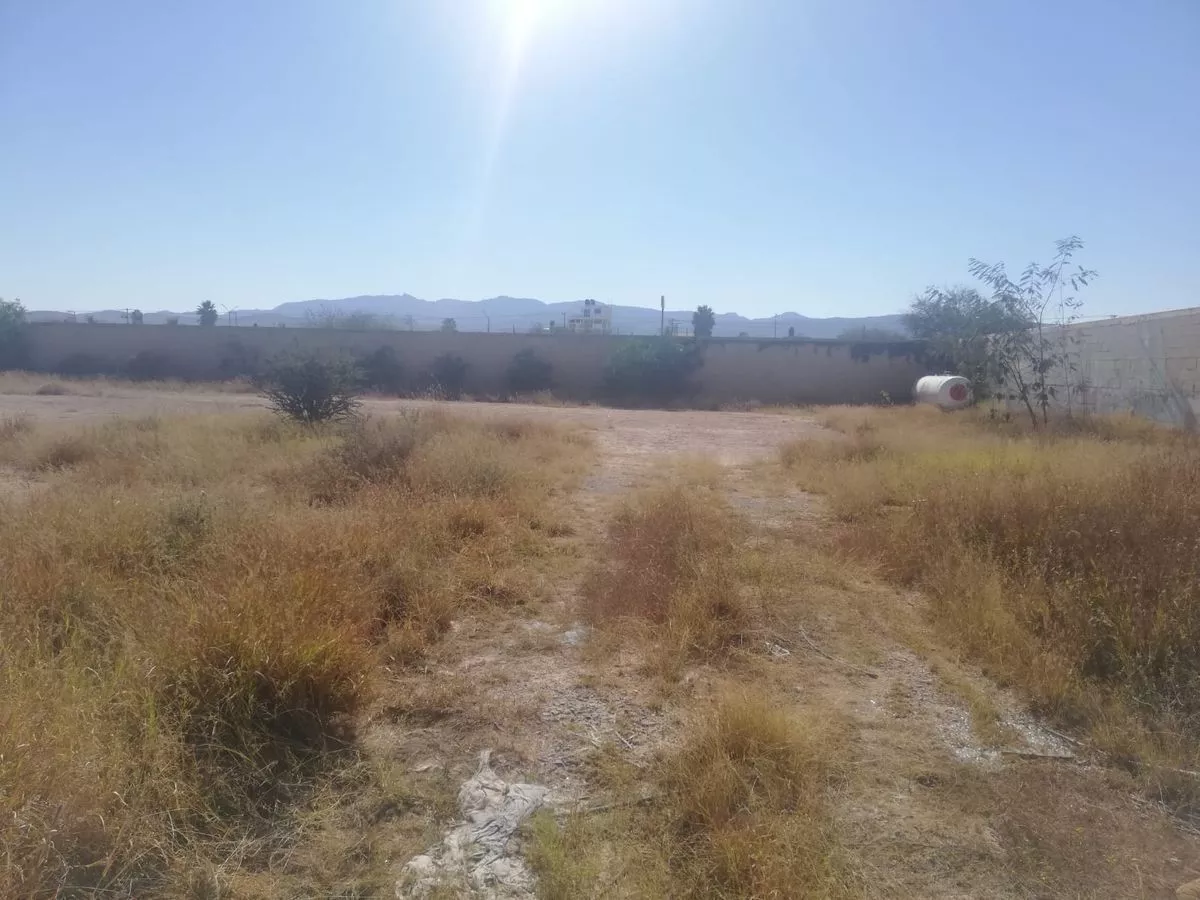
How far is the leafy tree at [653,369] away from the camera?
27656mm

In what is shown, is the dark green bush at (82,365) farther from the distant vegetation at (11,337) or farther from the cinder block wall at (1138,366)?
the cinder block wall at (1138,366)

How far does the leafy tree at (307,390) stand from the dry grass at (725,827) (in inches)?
432

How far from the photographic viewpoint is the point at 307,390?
13.1 metres

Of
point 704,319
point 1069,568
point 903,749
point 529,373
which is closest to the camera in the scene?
point 903,749

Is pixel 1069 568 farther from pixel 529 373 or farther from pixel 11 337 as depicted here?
pixel 11 337

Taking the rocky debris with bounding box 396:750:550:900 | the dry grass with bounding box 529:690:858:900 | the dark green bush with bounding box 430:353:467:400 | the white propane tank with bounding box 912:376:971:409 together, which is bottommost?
the rocky debris with bounding box 396:750:550:900

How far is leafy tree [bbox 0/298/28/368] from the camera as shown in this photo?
31.1 m

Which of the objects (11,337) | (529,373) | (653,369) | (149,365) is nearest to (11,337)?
(11,337)

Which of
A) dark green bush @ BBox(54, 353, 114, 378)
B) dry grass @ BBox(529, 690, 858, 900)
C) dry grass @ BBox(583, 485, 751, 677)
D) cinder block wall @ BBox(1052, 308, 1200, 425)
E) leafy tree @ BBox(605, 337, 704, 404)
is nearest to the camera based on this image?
dry grass @ BBox(529, 690, 858, 900)

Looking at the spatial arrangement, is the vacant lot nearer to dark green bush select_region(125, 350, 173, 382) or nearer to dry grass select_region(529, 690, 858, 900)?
dry grass select_region(529, 690, 858, 900)

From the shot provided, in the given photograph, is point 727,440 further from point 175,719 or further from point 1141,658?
point 175,719

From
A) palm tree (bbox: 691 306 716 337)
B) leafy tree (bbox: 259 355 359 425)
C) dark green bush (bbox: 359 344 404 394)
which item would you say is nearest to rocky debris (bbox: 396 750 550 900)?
leafy tree (bbox: 259 355 359 425)

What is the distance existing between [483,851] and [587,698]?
46.0 inches

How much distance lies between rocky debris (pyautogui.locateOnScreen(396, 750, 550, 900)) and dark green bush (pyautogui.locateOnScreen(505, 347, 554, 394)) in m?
25.8
